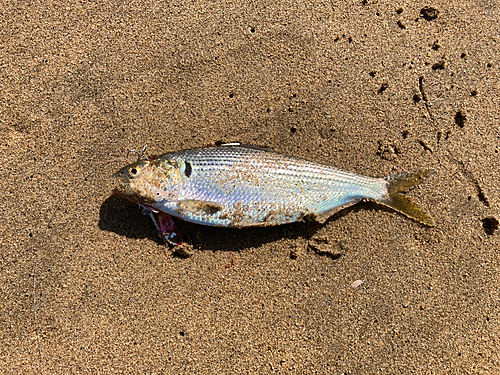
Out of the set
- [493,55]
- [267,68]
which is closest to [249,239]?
[267,68]

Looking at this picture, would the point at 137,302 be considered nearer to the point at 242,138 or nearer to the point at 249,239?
the point at 249,239

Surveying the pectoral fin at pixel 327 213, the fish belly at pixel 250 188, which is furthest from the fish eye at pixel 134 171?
the pectoral fin at pixel 327 213

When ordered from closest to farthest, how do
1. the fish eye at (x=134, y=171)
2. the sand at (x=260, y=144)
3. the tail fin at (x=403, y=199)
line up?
1. the fish eye at (x=134, y=171)
2. the sand at (x=260, y=144)
3. the tail fin at (x=403, y=199)

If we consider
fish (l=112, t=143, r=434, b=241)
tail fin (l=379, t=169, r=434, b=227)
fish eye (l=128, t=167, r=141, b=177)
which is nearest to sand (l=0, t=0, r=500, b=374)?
tail fin (l=379, t=169, r=434, b=227)

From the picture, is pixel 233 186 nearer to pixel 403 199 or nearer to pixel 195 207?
pixel 195 207

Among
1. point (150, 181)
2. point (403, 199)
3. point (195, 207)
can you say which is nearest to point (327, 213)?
point (403, 199)

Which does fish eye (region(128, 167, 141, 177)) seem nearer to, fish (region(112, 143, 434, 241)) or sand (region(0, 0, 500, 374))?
fish (region(112, 143, 434, 241))

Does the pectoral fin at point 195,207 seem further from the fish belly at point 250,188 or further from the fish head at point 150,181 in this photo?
the fish head at point 150,181
